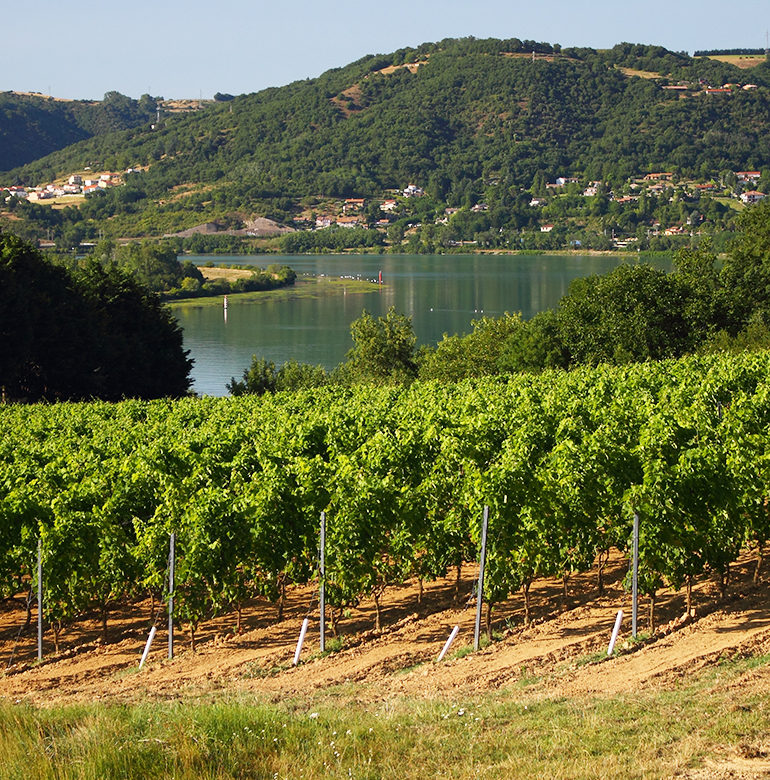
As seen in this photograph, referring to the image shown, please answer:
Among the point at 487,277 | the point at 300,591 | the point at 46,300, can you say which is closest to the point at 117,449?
the point at 300,591

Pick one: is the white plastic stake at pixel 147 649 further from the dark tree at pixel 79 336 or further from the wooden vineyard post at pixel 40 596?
the dark tree at pixel 79 336

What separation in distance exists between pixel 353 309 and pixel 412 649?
90.6m

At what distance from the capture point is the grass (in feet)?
352

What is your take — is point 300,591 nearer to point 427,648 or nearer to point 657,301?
point 427,648

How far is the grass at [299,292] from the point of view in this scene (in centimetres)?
10731

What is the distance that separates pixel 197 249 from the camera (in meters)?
184

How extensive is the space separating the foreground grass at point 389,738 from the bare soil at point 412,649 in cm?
100

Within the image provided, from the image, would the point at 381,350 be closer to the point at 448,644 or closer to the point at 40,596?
the point at 40,596

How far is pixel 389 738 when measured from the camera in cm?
764

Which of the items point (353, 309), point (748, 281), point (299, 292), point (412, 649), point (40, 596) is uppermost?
point (748, 281)

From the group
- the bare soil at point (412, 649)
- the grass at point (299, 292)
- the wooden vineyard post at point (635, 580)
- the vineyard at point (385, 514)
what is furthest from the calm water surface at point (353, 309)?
the wooden vineyard post at point (635, 580)

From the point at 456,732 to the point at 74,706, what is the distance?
353 cm

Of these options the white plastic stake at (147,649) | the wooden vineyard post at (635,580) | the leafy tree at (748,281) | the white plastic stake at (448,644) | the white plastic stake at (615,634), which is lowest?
the white plastic stake at (147,649)

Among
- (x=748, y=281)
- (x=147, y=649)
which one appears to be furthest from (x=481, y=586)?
(x=748, y=281)
